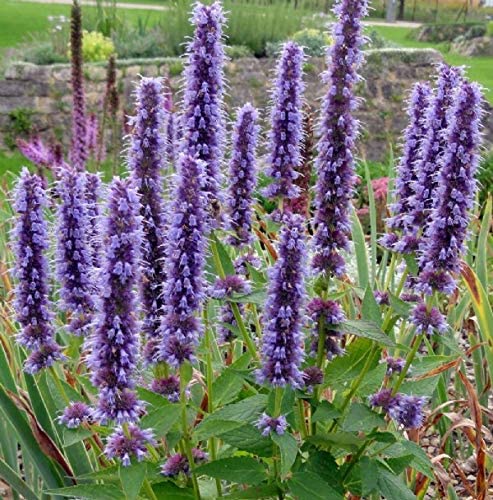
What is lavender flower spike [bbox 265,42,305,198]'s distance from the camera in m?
2.42

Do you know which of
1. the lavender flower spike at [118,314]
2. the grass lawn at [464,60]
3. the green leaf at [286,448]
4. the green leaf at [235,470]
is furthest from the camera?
the grass lawn at [464,60]

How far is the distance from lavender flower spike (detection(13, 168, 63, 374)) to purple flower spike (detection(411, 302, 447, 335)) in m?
1.03

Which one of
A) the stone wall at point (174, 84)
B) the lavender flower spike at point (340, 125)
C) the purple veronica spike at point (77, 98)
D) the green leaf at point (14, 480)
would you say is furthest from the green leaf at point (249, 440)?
the stone wall at point (174, 84)

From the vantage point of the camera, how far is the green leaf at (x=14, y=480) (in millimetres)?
2930

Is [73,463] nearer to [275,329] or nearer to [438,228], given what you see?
[275,329]

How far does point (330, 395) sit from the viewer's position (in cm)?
353

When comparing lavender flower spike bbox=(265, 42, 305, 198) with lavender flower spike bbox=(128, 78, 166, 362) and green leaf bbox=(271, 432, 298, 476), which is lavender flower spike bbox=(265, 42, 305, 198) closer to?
lavender flower spike bbox=(128, 78, 166, 362)

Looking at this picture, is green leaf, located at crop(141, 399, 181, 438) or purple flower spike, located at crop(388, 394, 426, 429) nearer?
green leaf, located at crop(141, 399, 181, 438)

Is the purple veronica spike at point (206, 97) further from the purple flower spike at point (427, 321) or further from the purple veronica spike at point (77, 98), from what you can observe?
the purple veronica spike at point (77, 98)

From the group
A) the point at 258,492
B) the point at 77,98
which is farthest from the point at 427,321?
the point at 77,98

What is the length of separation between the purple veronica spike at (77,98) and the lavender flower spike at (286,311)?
3.70 m

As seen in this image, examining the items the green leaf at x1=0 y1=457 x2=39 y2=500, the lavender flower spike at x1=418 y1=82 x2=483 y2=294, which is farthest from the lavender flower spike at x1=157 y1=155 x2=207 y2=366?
the green leaf at x1=0 y1=457 x2=39 y2=500

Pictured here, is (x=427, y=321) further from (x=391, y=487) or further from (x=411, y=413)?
(x=391, y=487)

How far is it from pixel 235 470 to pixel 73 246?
79cm
